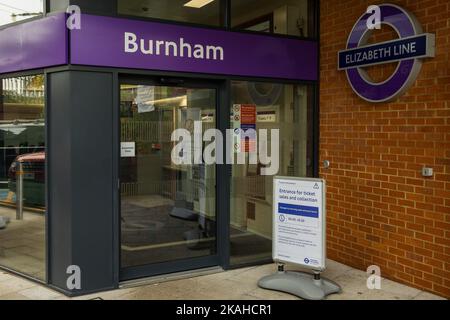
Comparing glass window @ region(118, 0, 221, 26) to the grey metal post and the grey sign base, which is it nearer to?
the grey metal post

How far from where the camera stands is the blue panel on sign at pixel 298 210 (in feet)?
15.0

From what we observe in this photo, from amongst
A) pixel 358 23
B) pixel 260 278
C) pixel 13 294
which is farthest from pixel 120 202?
pixel 358 23

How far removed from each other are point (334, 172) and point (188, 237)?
72.9 inches

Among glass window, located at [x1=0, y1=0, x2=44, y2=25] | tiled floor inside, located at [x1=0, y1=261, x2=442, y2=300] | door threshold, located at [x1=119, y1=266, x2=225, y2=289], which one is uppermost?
glass window, located at [x1=0, y1=0, x2=44, y2=25]

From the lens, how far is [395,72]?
4828 mm

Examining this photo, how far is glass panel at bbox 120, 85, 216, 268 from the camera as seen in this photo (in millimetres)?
4957

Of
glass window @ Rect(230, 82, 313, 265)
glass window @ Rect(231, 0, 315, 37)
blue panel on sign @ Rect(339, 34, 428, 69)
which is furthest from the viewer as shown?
glass window @ Rect(230, 82, 313, 265)

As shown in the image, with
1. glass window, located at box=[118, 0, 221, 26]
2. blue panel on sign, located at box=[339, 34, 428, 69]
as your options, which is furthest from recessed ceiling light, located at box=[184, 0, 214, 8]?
blue panel on sign, located at box=[339, 34, 428, 69]

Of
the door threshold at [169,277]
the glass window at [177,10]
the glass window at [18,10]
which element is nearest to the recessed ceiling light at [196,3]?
the glass window at [177,10]

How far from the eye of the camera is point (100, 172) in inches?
183

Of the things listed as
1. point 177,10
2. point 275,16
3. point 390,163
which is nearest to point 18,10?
point 177,10

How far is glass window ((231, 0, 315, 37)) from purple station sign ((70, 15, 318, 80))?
0.49 ft

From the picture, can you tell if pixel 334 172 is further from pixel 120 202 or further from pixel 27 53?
pixel 27 53

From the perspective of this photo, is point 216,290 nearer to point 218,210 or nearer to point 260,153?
point 218,210
